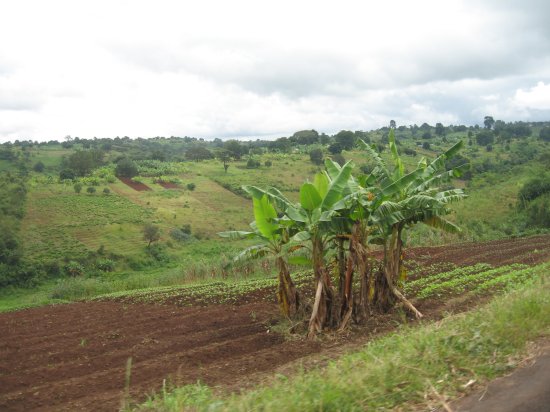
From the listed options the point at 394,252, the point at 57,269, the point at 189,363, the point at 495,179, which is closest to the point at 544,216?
the point at 495,179

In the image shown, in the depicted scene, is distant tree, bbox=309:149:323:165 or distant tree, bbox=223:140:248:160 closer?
A: distant tree, bbox=309:149:323:165

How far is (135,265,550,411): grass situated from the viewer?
15.6 ft

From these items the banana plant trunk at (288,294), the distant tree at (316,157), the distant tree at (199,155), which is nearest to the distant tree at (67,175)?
the distant tree at (199,155)

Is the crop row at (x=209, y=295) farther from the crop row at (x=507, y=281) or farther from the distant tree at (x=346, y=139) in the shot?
the distant tree at (x=346, y=139)

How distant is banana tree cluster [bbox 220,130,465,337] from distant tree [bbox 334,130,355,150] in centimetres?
5976

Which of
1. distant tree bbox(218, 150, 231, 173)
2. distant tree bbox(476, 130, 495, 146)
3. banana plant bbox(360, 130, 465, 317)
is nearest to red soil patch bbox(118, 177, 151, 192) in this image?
distant tree bbox(218, 150, 231, 173)

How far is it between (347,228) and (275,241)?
1.71 meters

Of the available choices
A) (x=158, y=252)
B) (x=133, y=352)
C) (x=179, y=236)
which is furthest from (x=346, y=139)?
(x=133, y=352)

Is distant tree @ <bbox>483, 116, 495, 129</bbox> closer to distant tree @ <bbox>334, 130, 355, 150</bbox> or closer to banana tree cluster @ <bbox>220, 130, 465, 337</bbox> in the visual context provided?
distant tree @ <bbox>334, 130, 355, 150</bbox>

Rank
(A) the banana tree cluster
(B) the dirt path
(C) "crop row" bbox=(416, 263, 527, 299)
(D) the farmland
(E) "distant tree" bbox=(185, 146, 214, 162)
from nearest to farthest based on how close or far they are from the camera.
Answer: (B) the dirt path, (D) the farmland, (A) the banana tree cluster, (C) "crop row" bbox=(416, 263, 527, 299), (E) "distant tree" bbox=(185, 146, 214, 162)

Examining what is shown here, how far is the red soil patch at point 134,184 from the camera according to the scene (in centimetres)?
5564

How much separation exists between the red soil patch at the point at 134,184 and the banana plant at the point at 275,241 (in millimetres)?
45667

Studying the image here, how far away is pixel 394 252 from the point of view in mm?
11695

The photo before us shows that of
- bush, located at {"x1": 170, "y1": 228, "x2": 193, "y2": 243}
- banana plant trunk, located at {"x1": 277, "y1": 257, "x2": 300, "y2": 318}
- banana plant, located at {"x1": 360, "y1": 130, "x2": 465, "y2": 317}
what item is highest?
banana plant, located at {"x1": 360, "y1": 130, "x2": 465, "y2": 317}
